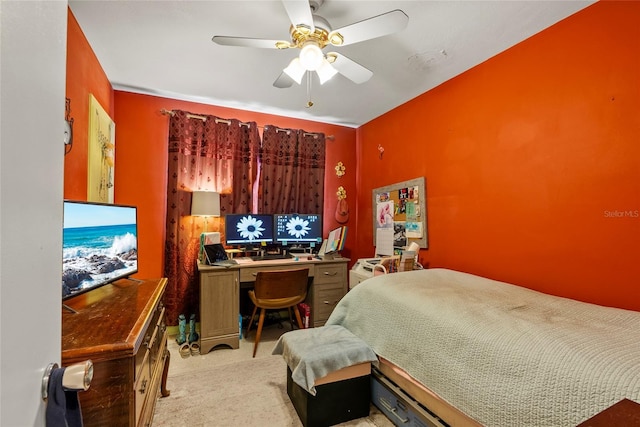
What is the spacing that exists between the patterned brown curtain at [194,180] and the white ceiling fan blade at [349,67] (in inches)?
63.6

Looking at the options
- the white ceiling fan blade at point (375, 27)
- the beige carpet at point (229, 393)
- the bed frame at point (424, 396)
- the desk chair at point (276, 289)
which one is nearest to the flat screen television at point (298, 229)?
the desk chair at point (276, 289)

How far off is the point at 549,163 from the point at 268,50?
2.16m

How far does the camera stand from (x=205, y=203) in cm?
288

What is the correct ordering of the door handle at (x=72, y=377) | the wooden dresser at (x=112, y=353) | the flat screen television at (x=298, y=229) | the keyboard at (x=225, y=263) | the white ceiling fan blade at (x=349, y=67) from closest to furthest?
the door handle at (x=72, y=377), the wooden dresser at (x=112, y=353), the white ceiling fan blade at (x=349, y=67), the keyboard at (x=225, y=263), the flat screen television at (x=298, y=229)

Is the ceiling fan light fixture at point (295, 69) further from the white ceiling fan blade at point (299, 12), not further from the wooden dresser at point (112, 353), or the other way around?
the wooden dresser at point (112, 353)

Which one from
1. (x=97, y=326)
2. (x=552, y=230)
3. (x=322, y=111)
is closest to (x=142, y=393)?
(x=97, y=326)

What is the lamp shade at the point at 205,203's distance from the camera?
2855 mm

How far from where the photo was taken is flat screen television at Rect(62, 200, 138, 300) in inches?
49.5

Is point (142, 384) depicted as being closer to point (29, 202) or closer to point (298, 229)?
point (29, 202)

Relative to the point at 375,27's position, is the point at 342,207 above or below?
below

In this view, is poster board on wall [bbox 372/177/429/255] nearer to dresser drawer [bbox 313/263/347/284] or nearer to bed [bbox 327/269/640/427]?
dresser drawer [bbox 313/263/347/284]

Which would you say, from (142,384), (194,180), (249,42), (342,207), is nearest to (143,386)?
(142,384)

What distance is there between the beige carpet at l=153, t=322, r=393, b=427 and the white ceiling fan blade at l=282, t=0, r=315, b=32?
2323mm

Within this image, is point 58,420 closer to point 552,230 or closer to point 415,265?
point 552,230
